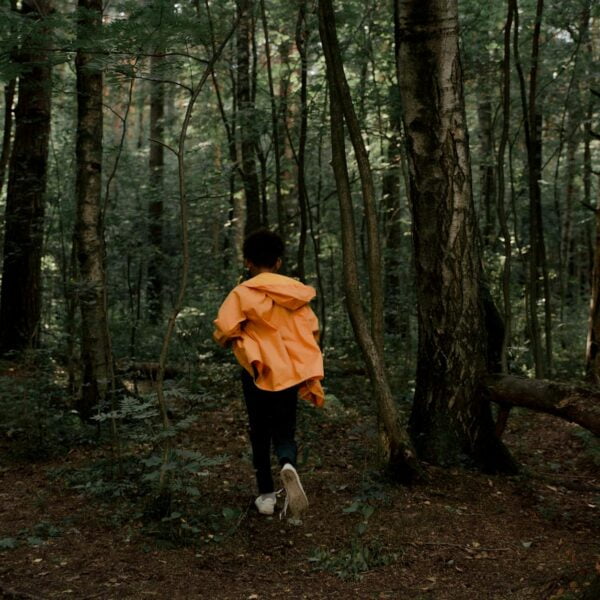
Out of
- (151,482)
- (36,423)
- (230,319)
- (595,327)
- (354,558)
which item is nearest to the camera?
(354,558)

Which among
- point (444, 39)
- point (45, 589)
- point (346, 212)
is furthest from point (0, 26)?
point (45, 589)

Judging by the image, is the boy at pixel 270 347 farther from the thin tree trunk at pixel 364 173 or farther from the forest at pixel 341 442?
the thin tree trunk at pixel 364 173

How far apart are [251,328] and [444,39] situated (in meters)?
2.93

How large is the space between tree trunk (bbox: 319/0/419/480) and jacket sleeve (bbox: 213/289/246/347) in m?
0.99

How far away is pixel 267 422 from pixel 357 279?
1.31 metres

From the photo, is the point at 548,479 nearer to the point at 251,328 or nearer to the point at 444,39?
the point at 251,328

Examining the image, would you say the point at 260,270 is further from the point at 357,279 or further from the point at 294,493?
the point at 294,493

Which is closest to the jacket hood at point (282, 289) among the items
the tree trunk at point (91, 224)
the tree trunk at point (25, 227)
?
the tree trunk at point (91, 224)

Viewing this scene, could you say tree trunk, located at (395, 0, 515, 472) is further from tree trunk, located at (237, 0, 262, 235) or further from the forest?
tree trunk, located at (237, 0, 262, 235)

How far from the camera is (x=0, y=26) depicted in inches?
231

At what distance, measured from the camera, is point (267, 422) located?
16.6 feet

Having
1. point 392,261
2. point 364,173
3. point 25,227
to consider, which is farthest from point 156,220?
point 364,173

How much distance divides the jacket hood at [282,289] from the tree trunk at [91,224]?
2.41 metres

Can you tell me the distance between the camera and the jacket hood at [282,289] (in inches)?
191
